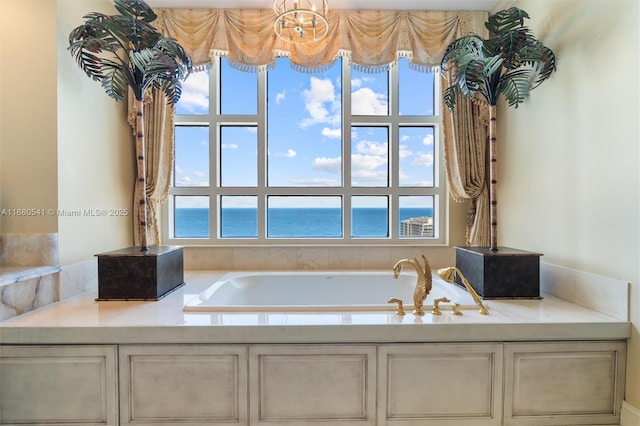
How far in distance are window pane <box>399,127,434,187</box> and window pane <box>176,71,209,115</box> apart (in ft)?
5.75

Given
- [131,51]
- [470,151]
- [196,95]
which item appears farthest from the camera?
[196,95]

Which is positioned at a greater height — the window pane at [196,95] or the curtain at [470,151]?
the window pane at [196,95]

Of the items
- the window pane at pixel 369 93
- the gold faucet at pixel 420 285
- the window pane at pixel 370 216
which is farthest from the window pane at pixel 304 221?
the gold faucet at pixel 420 285

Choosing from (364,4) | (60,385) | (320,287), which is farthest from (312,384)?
(364,4)

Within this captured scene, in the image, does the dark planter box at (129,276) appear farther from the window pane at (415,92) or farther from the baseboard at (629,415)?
the baseboard at (629,415)

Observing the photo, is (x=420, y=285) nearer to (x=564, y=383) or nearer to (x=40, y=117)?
(x=564, y=383)

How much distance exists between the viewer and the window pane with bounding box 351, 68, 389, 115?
2.59 meters

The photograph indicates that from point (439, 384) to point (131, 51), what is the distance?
2.36 m

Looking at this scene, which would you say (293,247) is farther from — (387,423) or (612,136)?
(612,136)

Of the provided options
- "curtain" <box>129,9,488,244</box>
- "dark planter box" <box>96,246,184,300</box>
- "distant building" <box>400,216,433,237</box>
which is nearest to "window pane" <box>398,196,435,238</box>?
"distant building" <box>400,216,433,237</box>

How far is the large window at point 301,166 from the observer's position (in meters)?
2.55

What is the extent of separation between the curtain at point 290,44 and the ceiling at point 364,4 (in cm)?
3

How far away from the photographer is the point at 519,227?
6.98 feet

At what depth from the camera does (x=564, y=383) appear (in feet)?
4.43
